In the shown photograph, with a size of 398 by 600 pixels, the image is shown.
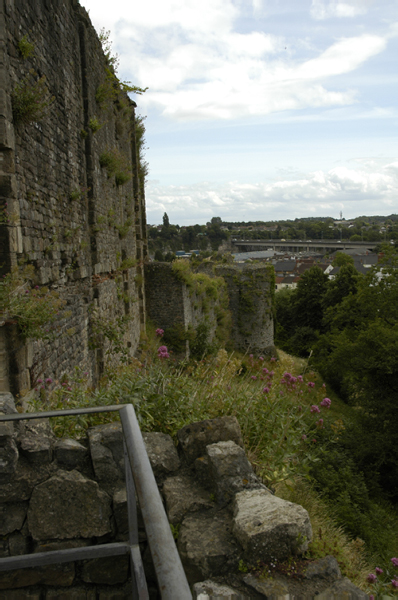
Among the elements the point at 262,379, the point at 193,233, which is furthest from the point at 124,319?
the point at 193,233

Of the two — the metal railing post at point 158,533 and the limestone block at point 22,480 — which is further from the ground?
the metal railing post at point 158,533

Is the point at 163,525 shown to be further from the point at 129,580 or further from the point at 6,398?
the point at 6,398

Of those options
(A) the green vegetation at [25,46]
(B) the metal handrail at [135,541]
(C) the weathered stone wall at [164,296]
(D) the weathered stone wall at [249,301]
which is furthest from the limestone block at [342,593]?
(D) the weathered stone wall at [249,301]

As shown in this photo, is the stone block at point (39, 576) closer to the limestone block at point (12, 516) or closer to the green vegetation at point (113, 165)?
the limestone block at point (12, 516)

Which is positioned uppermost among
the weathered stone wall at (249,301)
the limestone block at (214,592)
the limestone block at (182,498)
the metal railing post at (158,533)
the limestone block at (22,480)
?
the metal railing post at (158,533)

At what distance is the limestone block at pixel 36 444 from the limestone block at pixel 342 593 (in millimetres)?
1679

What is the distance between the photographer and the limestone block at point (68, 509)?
2.51 metres

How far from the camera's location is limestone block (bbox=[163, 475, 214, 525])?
2756 mm

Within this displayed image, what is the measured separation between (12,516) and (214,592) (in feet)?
4.01

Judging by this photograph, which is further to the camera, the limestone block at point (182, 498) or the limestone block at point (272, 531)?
the limestone block at point (182, 498)

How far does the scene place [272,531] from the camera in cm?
232

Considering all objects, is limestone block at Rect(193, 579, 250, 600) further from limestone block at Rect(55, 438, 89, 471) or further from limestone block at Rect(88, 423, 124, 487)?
limestone block at Rect(55, 438, 89, 471)

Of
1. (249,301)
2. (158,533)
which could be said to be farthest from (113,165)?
(249,301)

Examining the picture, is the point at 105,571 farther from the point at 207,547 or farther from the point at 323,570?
the point at 323,570
